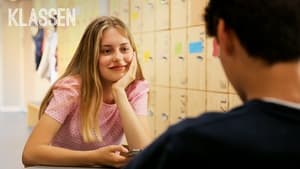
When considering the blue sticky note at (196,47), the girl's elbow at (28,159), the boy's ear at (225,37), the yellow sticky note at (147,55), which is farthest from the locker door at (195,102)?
the boy's ear at (225,37)

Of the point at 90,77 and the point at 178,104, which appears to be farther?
the point at 178,104

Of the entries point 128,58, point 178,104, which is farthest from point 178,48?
point 128,58

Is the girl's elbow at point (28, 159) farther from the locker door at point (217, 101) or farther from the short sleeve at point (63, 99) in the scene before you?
the locker door at point (217, 101)

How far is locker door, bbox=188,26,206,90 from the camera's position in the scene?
6.92 ft

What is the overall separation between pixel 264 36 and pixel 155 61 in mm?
1978

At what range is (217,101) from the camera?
2008 millimetres

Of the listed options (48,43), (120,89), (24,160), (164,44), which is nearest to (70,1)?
(48,43)

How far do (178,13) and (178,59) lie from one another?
0.23 metres

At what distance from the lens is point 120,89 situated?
58.7 inches

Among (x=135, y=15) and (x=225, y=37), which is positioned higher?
(x=135, y=15)

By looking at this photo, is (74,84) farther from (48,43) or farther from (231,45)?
(48,43)

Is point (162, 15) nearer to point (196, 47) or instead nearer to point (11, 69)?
point (196, 47)

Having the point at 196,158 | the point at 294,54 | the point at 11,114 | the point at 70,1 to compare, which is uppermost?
the point at 70,1

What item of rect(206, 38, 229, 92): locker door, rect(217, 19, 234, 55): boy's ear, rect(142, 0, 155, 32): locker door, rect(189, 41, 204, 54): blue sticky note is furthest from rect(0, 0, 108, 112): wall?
rect(217, 19, 234, 55): boy's ear
